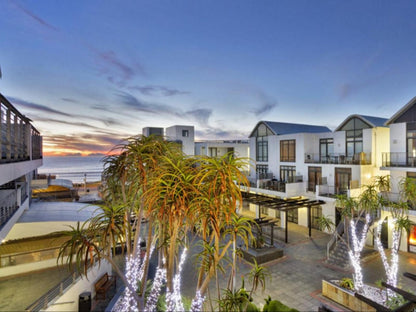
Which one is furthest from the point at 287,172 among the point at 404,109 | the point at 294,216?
the point at 404,109

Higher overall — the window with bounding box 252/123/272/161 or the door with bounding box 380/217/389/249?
the window with bounding box 252/123/272/161

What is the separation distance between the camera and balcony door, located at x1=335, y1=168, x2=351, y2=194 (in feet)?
54.5

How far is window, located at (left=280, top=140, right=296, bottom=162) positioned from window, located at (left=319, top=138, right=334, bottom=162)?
2.11 metres

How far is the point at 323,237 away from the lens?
16.2 m

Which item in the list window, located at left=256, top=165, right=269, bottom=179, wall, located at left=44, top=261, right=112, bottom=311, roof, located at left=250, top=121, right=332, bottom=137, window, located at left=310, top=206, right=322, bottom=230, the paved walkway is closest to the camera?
wall, located at left=44, top=261, right=112, bottom=311

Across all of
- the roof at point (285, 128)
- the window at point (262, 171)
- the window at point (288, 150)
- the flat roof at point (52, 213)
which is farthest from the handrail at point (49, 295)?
the roof at point (285, 128)

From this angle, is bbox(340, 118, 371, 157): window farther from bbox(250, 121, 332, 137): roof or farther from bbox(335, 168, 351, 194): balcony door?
bbox(250, 121, 332, 137): roof

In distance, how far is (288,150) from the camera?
2100 centimetres

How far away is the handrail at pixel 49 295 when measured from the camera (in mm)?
7492

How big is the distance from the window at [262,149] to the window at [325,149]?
4.94m

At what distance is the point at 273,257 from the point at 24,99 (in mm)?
19025

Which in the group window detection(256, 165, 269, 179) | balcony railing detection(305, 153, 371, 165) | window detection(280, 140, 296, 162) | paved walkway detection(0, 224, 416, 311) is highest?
window detection(280, 140, 296, 162)

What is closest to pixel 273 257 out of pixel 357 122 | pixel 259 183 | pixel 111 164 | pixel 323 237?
pixel 323 237

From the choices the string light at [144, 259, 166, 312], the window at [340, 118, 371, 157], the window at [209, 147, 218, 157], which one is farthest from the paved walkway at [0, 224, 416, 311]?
the window at [209, 147, 218, 157]
